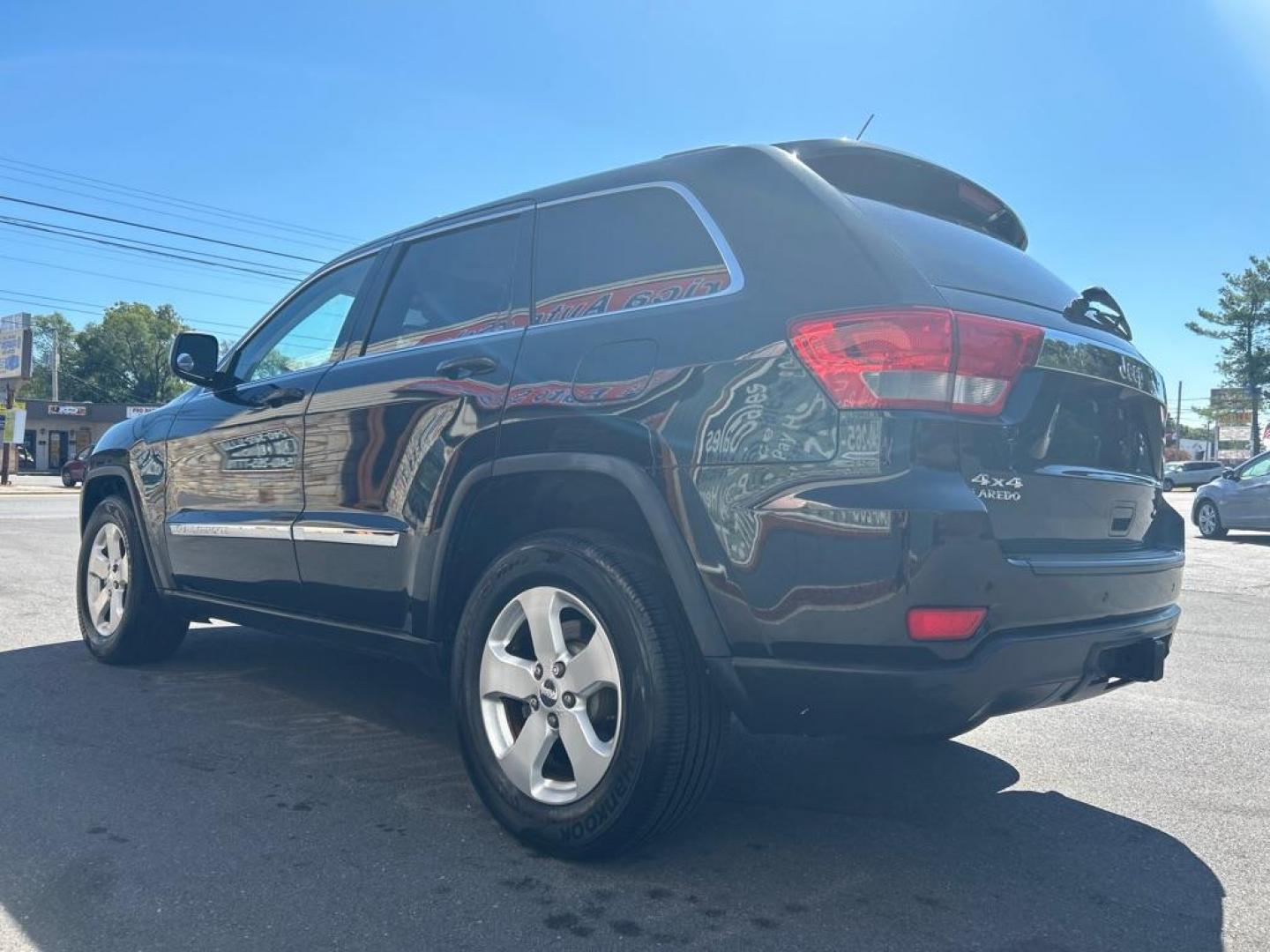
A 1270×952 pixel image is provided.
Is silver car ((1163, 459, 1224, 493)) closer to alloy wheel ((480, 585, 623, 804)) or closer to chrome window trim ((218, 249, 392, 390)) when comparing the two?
chrome window trim ((218, 249, 392, 390))

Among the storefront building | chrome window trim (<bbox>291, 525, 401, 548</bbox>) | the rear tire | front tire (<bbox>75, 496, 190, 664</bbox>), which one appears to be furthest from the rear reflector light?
the storefront building

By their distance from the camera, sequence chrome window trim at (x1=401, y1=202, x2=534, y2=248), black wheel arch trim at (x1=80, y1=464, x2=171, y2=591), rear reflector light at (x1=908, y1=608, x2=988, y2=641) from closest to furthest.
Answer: rear reflector light at (x1=908, y1=608, x2=988, y2=641)
chrome window trim at (x1=401, y1=202, x2=534, y2=248)
black wheel arch trim at (x1=80, y1=464, x2=171, y2=591)

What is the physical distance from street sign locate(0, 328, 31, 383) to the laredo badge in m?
48.4

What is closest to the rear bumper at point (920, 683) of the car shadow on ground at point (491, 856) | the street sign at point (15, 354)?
the car shadow on ground at point (491, 856)

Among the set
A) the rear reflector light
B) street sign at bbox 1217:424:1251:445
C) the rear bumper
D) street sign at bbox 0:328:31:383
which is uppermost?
street sign at bbox 0:328:31:383

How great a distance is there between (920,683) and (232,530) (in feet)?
9.76

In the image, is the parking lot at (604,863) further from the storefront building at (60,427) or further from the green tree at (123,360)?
the green tree at (123,360)

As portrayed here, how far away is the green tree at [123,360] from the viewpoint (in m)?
82.1

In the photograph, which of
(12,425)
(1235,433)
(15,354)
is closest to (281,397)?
(12,425)

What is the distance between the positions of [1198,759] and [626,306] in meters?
2.79

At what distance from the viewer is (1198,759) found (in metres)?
3.92

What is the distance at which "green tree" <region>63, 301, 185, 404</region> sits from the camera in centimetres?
8212

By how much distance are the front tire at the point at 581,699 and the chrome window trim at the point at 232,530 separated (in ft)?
4.10

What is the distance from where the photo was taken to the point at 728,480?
2.54 m
